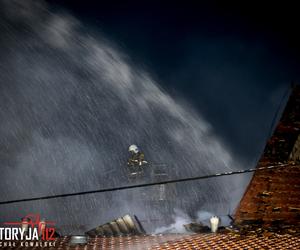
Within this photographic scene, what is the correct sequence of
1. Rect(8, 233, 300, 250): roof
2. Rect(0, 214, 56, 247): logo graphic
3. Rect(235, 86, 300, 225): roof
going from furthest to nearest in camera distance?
Rect(0, 214, 56, 247): logo graphic, Rect(8, 233, 300, 250): roof, Rect(235, 86, 300, 225): roof

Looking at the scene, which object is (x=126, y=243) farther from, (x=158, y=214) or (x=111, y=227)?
(x=158, y=214)

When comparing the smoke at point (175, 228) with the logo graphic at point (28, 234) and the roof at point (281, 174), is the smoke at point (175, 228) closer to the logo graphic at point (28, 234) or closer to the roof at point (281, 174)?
the logo graphic at point (28, 234)

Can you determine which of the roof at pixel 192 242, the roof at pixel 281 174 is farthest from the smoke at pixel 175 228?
the roof at pixel 281 174

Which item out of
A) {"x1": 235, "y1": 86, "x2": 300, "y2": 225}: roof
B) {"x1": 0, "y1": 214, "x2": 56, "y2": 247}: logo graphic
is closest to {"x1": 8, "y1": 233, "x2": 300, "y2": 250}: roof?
{"x1": 0, "y1": 214, "x2": 56, "y2": 247}: logo graphic

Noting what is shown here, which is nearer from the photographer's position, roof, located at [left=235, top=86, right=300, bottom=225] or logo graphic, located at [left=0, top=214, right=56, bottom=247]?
roof, located at [left=235, top=86, right=300, bottom=225]

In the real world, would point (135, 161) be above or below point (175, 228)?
above

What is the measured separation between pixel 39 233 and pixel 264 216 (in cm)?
762

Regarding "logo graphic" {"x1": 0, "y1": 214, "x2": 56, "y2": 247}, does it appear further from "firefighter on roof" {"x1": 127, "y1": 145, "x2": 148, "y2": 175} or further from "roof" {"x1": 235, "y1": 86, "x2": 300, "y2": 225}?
"firefighter on roof" {"x1": 127, "y1": 145, "x2": 148, "y2": 175}

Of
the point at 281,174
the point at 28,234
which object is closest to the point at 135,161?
the point at 28,234

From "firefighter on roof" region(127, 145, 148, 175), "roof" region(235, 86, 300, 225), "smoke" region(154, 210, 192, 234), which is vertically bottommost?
"roof" region(235, 86, 300, 225)

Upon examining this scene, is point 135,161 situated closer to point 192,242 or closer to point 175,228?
point 175,228

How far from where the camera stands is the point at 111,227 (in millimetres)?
12641

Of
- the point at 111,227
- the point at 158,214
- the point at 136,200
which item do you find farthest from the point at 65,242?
the point at 136,200

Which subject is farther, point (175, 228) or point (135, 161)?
point (135, 161)
